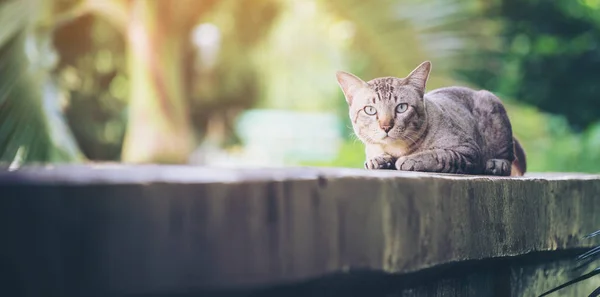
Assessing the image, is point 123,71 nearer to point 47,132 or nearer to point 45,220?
point 47,132

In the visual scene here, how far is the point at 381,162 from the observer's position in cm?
172

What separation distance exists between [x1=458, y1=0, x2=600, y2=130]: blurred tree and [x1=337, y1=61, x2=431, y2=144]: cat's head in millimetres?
4866

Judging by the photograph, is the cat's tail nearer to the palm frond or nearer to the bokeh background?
the bokeh background

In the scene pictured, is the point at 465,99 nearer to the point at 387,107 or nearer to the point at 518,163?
the point at 518,163

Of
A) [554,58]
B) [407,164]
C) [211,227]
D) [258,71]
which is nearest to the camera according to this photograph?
[211,227]

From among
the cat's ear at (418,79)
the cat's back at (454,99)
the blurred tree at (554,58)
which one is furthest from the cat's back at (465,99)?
the blurred tree at (554,58)

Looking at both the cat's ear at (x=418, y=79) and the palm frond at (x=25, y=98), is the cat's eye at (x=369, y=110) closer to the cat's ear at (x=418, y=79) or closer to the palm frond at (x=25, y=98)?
the cat's ear at (x=418, y=79)

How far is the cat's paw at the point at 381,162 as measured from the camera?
1714mm

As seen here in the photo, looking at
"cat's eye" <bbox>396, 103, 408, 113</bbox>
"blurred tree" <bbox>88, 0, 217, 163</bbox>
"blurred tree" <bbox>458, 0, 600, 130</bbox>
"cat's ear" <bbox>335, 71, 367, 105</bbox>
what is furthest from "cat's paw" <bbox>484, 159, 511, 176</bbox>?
"blurred tree" <bbox>458, 0, 600, 130</bbox>

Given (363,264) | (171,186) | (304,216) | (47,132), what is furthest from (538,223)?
(47,132)

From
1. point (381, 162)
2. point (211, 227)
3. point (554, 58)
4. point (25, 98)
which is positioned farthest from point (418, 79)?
point (554, 58)

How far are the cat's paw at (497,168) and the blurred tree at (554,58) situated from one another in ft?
15.6

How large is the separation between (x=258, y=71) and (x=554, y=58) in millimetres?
2897

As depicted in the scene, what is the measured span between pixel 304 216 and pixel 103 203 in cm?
30
